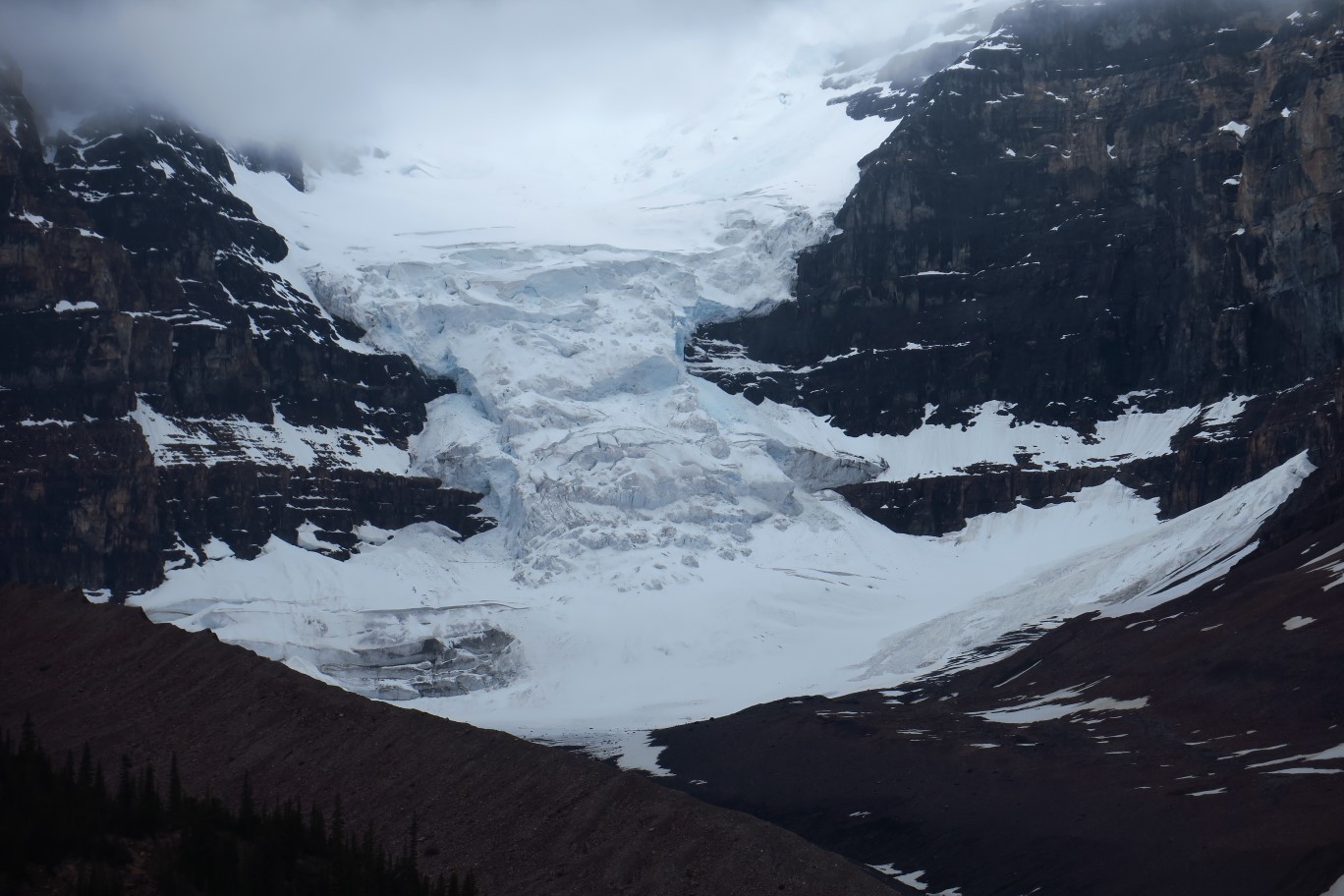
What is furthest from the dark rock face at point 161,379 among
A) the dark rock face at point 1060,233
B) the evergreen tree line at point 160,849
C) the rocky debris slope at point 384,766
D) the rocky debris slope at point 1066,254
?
the evergreen tree line at point 160,849

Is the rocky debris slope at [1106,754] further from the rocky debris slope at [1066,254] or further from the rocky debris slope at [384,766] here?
the rocky debris slope at [1066,254]

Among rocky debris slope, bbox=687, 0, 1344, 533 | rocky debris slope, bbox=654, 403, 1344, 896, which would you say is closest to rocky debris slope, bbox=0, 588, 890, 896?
rocky debris slope, bbox=654, 403, 1344, 896

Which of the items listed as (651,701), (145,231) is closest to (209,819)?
(651,701)

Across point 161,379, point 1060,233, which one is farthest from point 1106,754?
point 1060,233

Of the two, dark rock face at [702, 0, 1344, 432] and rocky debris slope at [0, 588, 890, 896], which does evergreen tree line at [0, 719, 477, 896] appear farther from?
dark rock face at [702, 0, 1344, 432]

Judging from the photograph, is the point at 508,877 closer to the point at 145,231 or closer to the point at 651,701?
the point at 651,701

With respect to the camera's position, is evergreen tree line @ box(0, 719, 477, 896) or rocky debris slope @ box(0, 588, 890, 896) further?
rocky debris slope @ box(0, 588, 890, 896)
